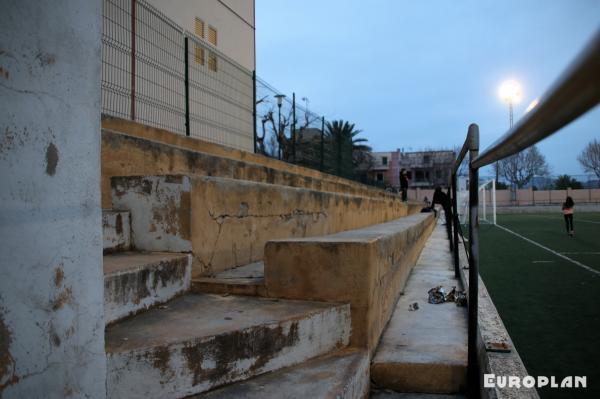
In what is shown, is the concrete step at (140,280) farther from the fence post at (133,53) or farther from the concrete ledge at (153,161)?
the fence post at (133,53)

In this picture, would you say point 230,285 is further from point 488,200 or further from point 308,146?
point 488,200

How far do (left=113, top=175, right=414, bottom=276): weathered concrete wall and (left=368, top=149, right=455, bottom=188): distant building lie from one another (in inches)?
2642

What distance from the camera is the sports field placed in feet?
9.95

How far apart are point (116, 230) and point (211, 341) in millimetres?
1047

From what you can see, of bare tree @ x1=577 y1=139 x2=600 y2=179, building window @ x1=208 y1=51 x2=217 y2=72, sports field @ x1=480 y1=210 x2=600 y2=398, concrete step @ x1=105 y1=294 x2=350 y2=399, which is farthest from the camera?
bare tree @ x1=577 y1=139 x2=600 y2=179

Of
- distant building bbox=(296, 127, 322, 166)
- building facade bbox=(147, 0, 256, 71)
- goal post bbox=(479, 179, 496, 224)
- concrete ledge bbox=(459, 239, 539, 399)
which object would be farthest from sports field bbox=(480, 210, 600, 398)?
building facade bbox=(147, 0, 256, 71)

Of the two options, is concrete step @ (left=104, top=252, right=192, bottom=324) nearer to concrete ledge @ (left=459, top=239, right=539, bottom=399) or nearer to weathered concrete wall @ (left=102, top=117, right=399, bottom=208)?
weathered concrete wall @ (left=102, top=117, right=399, bottom=208)

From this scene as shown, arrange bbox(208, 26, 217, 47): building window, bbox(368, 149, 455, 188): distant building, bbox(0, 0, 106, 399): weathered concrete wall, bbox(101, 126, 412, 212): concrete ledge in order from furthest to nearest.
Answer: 1. bbox(368, 149, 455, 188): distant building
2. bbox(208, 26, 217, 47): building window
3. bbox(101, 126, 412, 212): concrete ledge
4. bbox(0, 0, 106, 399): weathered concrete wall

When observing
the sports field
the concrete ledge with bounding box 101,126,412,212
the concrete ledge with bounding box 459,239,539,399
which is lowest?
the sports field

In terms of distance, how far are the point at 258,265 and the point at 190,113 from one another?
3270 mm

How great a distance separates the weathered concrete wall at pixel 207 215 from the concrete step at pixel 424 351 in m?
1.08

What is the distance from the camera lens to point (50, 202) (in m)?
1.14

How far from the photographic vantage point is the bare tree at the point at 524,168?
216 feet

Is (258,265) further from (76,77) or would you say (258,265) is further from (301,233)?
(76,77)
